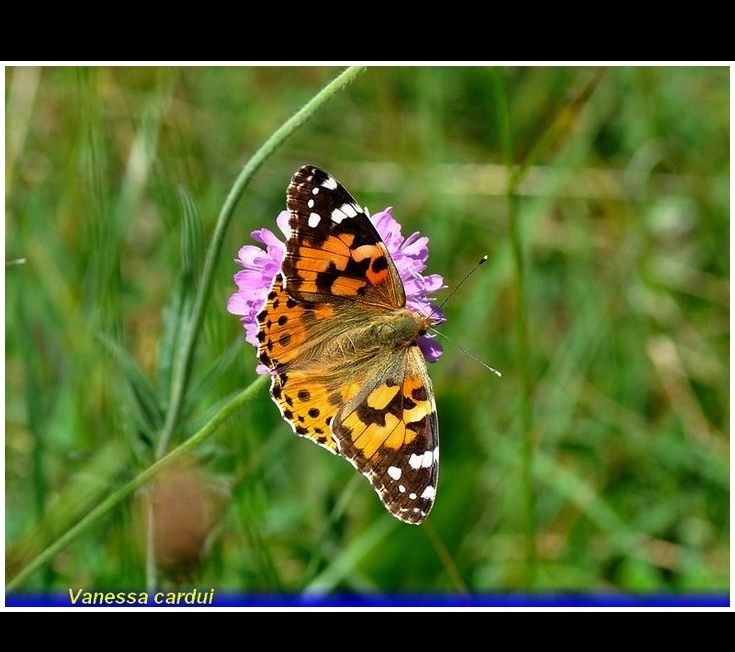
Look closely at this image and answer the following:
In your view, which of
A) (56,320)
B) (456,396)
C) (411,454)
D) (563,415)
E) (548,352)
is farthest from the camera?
(548,352)

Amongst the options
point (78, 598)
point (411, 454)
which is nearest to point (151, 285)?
point (78, 598)

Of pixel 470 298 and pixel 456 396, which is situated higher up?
pixel 470 298

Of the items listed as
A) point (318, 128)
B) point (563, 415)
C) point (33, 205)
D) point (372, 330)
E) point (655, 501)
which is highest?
point (318, 128)

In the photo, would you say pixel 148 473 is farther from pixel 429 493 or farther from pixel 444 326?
pixel 444 326

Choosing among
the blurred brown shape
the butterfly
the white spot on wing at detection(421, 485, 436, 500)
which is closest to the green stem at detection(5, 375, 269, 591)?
the butterfly

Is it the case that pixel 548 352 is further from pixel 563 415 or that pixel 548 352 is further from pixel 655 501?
pixel 655 501

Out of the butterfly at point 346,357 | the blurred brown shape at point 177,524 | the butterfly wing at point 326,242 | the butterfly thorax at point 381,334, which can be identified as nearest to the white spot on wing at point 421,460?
the butterfly at point 346,357
